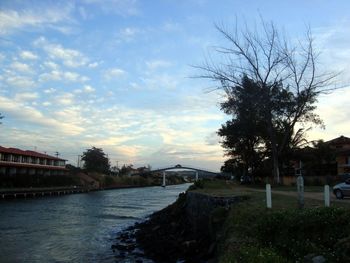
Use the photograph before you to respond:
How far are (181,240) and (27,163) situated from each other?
81.4 metres

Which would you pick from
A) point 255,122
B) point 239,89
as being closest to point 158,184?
point 255,122

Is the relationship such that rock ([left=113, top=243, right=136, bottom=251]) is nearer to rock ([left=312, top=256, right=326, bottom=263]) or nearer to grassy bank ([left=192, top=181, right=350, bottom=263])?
grassy bank ([left=192, top=181, right=350, bottom=263])

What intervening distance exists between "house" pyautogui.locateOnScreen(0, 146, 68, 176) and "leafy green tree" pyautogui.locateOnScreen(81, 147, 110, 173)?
33.2 metres

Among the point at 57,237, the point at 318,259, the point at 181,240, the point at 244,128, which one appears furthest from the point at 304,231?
the point at 244,128

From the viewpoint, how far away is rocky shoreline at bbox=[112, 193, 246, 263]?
19.7 metres

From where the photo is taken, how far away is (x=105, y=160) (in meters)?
160

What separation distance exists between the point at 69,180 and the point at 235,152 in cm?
5581

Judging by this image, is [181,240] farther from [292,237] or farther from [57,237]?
[292,237]

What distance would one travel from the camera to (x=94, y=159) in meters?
155

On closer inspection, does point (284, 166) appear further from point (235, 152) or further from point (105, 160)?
point (105, 160)

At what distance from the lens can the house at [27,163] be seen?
88125 mm

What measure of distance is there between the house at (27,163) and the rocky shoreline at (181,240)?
63.9 m

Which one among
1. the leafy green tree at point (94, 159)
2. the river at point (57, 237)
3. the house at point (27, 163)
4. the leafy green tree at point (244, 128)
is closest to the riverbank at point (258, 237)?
the river at point (57, 237)

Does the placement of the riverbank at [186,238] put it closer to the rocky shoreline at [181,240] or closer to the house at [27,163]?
the rocky shoreline at [181,240]
